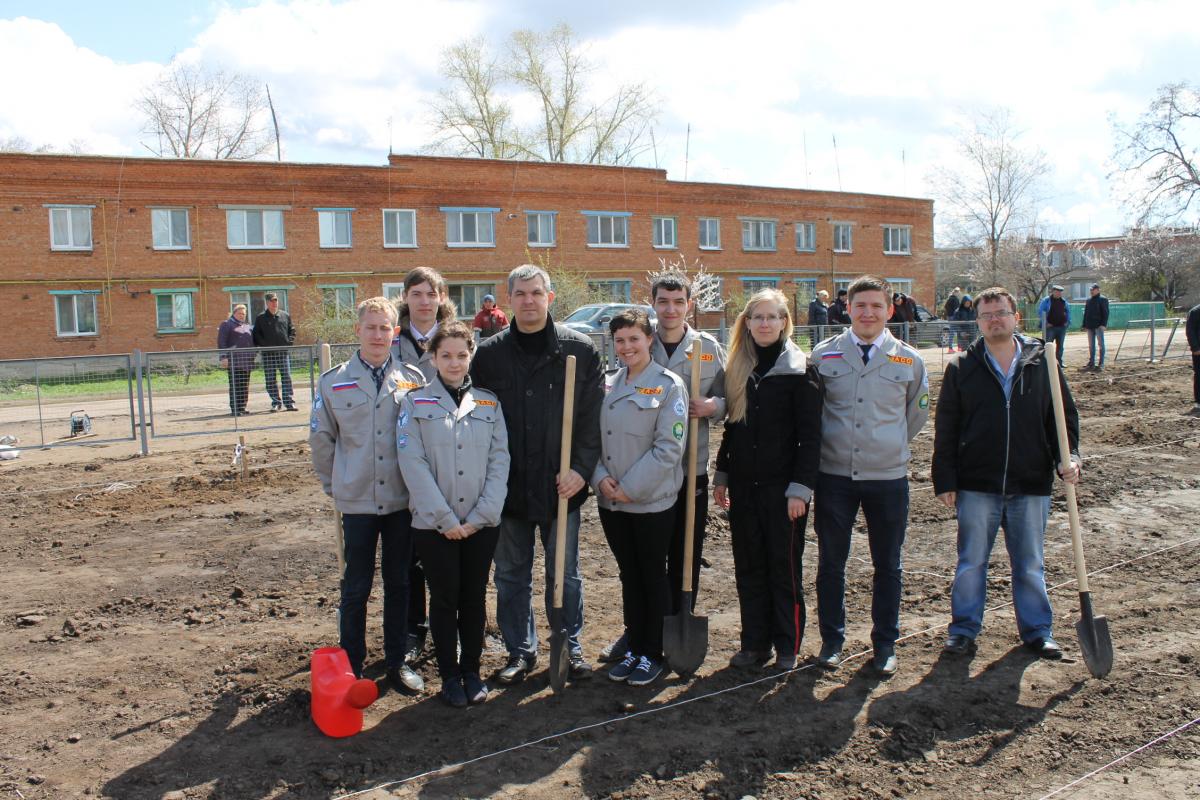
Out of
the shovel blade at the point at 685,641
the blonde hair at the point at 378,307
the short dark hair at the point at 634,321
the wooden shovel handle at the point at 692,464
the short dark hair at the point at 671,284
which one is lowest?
the shovel blade at the point at 685,641

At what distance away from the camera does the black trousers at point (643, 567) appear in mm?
4570

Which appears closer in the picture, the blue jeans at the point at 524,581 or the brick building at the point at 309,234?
the blue jeans at the point at 524,581

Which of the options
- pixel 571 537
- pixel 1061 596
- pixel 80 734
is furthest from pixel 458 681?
pixel 1061 596

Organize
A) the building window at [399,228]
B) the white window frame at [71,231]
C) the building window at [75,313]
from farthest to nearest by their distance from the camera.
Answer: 1. the building window at [399,228]
2. the building window at [75,313]
3. the white window frame at [71,231]

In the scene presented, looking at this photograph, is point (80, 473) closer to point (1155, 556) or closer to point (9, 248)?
point (1155, 556)

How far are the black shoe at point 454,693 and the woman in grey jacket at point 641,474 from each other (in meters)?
0.75

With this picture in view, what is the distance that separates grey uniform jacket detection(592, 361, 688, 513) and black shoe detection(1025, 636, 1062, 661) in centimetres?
209

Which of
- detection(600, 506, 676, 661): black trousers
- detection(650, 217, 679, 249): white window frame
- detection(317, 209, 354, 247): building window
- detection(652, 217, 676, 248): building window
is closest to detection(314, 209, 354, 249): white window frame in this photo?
detection(317, 209, 354, 247): building window

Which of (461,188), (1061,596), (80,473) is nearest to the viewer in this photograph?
(1061,596)

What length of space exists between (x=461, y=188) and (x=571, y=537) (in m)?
32.8

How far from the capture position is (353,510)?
177 inches

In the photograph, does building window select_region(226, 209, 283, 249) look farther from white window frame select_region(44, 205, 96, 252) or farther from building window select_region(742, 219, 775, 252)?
building window select_region(742, 219, 775, 252)

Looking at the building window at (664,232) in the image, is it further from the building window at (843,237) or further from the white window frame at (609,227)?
the building window at (843,237)

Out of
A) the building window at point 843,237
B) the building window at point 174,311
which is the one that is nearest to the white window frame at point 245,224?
the building window at point 174,311
